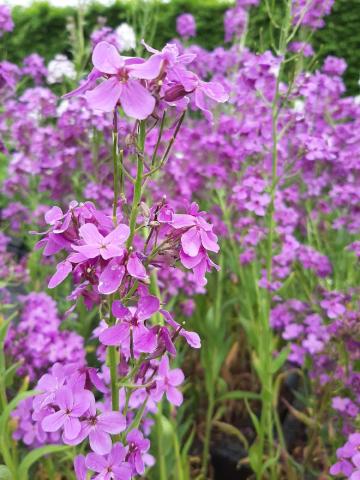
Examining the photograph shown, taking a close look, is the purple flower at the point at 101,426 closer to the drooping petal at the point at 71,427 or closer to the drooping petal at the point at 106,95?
A: the drooping petal at the point at 71,427

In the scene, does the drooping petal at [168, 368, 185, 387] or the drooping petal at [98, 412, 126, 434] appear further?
the drooping petal at [168, 368, 185, 387]

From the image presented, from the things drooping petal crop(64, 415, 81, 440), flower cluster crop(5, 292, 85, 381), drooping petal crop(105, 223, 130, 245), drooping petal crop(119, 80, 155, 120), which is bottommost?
flower cluster crop(5, 292, 85, 381)

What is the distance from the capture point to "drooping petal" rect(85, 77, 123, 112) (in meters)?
0.96

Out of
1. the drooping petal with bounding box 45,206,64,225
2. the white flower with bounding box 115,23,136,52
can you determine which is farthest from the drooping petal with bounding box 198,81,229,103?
the white flower with bounding box 115,23,136,52

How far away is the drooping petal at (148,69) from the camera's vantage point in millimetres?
945

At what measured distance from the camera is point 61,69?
12.2 ft

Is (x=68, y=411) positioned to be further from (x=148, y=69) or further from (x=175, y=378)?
(x=148, y=69)

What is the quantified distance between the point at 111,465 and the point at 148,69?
0.67 metres

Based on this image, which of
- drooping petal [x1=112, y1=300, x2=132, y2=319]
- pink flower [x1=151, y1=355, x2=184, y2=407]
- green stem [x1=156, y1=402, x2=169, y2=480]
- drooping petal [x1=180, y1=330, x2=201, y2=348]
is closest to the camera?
drooping petal [x1=112, y1=300, x2=132, y2=319]

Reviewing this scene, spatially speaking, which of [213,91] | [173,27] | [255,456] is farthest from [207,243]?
[173,27]

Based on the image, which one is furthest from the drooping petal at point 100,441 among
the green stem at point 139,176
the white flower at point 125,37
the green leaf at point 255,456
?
the white flower at point 125,37

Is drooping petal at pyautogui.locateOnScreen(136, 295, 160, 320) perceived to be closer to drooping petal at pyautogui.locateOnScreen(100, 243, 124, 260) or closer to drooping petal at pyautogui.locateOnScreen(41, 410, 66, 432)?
drooping petal at pyautogui.locateOnScreen(100, 243, 124, 260)

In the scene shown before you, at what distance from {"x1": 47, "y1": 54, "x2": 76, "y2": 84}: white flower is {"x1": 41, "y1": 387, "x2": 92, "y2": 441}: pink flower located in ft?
9.51

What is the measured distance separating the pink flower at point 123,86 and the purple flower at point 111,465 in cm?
58
